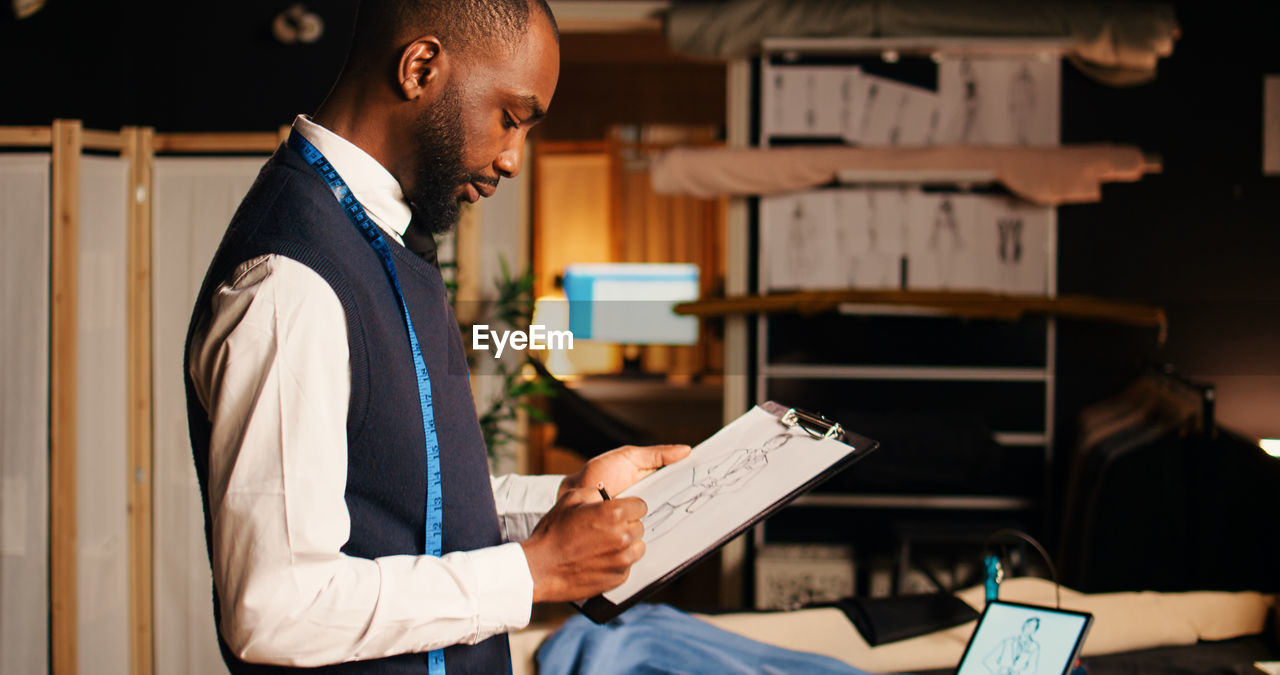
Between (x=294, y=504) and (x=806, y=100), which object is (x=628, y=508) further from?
(x=806, y=100)

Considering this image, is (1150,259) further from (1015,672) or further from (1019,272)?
(1015,672)

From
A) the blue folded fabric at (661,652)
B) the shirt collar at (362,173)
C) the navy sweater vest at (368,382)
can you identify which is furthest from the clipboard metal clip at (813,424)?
the blue folded fabric at (661,652)

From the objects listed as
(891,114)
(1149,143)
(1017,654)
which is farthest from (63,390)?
(1149,143)

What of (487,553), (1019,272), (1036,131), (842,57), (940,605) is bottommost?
(940,605)

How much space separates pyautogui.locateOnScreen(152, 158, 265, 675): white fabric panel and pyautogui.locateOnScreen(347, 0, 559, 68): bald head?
2474 mm

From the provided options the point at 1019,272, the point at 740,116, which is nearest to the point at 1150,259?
the point at 1019,272

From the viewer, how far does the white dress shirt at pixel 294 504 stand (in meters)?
0.76

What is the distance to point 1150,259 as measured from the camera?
3748 mm

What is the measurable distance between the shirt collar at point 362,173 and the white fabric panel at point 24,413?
2.48 m

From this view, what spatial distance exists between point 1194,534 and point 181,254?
11.5 feet

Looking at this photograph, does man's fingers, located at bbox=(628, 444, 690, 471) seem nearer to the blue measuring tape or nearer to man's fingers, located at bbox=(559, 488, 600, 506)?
man's fingers, located at bbox=(559, 488, 600, 506)

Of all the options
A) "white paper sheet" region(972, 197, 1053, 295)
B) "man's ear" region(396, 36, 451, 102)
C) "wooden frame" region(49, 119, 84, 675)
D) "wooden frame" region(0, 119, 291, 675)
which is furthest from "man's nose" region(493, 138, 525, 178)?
"white paper sheet" region(972, 197, 1053, 295)

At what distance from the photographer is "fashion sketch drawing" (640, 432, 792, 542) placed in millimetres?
1116

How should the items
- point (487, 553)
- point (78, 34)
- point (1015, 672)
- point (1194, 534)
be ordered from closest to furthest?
point (487, 553), point (1015, 672), point (1194, 534), point (78, 34)
